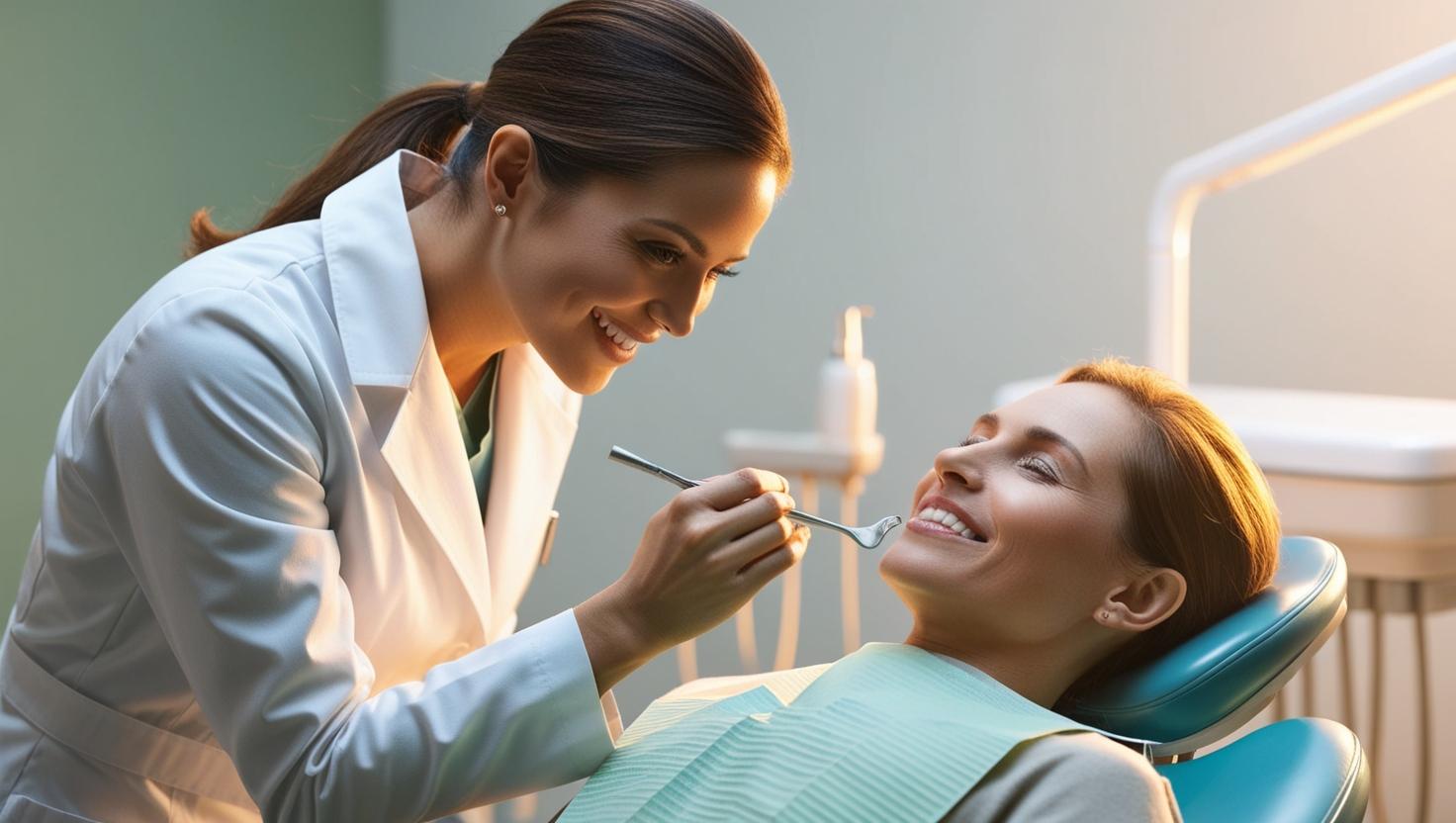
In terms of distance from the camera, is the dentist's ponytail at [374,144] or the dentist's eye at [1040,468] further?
the dentist's ponytail at [374,144]

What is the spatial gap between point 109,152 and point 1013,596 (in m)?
2.07

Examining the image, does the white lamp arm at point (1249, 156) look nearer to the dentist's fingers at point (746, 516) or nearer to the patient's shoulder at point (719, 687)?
the patient's shoulder at point (719, 687)

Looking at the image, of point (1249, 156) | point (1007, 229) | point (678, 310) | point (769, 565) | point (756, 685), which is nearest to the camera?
point (769, 565)

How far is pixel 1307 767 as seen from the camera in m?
1.16

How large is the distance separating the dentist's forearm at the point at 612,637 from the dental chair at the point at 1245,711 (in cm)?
41

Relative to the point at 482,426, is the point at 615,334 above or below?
above

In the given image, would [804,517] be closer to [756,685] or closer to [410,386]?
[756,685]

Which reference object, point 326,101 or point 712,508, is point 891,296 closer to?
point 326,101

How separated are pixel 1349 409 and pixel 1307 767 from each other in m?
0.92

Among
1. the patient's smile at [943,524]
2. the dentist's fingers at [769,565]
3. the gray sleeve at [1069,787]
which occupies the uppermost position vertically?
the dentist's fingers at [769,565]

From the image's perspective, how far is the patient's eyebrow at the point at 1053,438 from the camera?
130cm

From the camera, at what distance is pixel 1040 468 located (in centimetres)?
132

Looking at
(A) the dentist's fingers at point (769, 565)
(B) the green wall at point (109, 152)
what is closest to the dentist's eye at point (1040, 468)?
(A) the dentist's fingers at point (769, 565)

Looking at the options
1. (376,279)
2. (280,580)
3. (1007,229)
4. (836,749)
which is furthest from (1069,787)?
(1007,229)
